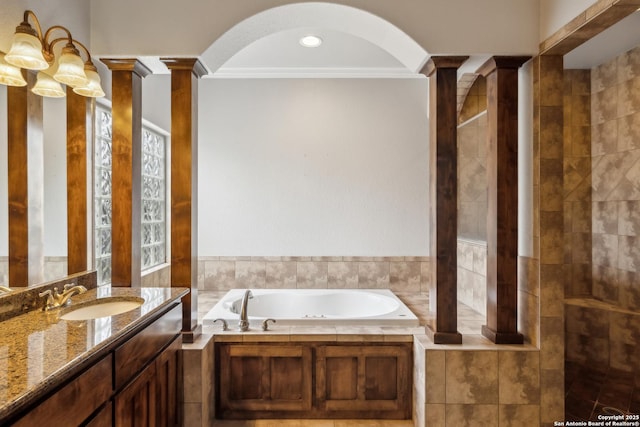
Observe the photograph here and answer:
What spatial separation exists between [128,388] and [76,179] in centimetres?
125

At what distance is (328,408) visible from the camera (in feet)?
7.23

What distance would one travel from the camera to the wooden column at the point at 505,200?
80.0 inches

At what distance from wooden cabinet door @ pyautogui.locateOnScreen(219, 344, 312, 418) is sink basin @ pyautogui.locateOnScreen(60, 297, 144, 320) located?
28.6 inches

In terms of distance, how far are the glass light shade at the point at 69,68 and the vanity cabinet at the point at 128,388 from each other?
46.7 inches

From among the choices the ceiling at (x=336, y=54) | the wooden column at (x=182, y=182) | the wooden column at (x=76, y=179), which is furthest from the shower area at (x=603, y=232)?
the wooden column at (x=76, y=179)

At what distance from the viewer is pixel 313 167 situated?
3469mm

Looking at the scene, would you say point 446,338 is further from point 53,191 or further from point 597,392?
point 53,191

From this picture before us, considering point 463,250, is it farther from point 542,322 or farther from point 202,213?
point 202,213

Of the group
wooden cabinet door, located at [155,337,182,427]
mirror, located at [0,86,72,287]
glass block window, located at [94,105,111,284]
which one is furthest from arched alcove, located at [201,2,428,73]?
wooden cabinet door, located at [155,337,182,427]

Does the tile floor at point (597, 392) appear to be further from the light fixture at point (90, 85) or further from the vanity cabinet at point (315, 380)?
the light fixture at point (90, 85)

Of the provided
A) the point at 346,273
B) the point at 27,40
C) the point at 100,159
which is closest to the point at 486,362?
the point at 346,273

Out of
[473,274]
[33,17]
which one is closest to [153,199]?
[33,17]

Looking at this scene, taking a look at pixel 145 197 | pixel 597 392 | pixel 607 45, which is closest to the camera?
pixel 597 392

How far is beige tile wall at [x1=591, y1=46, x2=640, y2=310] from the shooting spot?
276 centimetres
